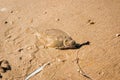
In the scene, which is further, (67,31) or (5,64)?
(67,31)

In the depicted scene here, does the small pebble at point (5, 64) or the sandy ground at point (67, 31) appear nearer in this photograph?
the sandy ground at point (67, 31)

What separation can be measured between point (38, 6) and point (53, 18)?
695mm

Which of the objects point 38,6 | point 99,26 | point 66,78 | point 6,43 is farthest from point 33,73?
point 38,6

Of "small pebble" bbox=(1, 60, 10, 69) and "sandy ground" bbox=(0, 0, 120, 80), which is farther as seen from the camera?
"small pebble" bbox=(1, 60, 10, 69)

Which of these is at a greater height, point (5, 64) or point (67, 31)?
point (67, 31)

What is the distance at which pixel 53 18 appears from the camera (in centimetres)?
400

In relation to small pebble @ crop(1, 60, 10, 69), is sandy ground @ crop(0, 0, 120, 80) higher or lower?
higher

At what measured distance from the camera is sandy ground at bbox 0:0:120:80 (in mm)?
2867

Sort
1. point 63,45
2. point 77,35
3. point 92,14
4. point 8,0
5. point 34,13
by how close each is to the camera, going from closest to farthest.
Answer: point 63,45
point 77,35
point 92,14
point 34,13
point 8,0

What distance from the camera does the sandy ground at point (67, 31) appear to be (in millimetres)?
2867

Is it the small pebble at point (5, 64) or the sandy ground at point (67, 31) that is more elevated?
the sandy ground at point (67, 31)

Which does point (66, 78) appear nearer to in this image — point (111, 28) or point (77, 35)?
point (77, 35)

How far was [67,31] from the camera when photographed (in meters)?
3.58

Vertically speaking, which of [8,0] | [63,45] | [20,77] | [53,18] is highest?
[8,0]
